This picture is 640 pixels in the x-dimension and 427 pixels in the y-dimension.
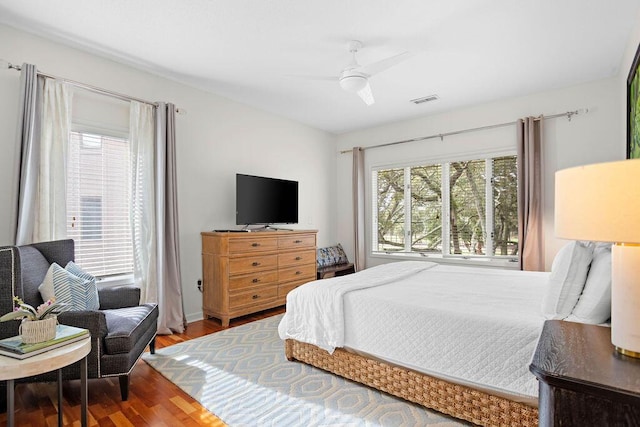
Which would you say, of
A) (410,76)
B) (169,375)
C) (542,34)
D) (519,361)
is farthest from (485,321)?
(410,76)

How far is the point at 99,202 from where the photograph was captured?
10.8ft

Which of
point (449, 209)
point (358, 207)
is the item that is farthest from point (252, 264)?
point (449, 209)

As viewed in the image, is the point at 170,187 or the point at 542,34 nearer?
the point at 542,34

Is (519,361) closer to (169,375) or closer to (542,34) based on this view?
(169,375)

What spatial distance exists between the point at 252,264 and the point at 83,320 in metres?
2.02

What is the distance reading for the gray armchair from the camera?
1.91 metres

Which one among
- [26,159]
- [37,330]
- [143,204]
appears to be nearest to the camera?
[37,330]

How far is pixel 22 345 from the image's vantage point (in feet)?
5.34

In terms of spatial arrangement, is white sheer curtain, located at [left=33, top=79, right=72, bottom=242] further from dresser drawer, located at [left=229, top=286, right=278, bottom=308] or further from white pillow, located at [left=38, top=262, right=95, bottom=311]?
dresser drawer, located at [left=229, top=286, right=278, bottom=308]

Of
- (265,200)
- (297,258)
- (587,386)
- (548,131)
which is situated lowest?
(297,258)

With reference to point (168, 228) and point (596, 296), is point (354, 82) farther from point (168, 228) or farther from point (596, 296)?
point (168, 228)

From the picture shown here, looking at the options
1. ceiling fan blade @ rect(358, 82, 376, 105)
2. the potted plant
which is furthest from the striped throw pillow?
ceiling fan blade @ rect(358, 82, 376, 105)

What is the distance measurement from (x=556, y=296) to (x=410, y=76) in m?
2.72

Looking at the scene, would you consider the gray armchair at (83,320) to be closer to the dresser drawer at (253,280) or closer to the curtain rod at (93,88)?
the dresser drawer at (253,280)
